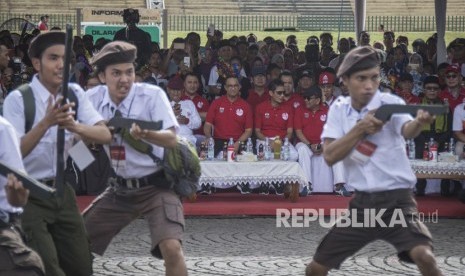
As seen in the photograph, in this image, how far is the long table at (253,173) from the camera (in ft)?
49.1

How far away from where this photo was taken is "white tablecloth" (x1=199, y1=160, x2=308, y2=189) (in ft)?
49.1

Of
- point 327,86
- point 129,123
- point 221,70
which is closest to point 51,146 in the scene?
point 129,123

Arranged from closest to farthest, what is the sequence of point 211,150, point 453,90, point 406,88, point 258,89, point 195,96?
1. point 211,150
2. point 453,90
3. point 195,96
4. point 406,88
5. point 258,89

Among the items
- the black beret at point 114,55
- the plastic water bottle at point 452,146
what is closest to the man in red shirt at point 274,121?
the plastic water bottle at point 452,146

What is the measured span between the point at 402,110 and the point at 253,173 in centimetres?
809

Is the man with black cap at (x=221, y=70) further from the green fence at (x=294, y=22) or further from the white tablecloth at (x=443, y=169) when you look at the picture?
the green fence at (x=294, y=22)

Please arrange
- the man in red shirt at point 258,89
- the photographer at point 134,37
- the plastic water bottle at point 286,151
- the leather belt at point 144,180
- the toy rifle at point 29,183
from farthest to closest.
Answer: the photographer at point 134,37
the man in red shirt at point 258,89
the plastic water bottle at point 286,151
the leather belt at point 144,180
the toy rifle at point 29,183

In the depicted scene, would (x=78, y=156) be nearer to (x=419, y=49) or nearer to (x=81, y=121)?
(x=81, y=121)

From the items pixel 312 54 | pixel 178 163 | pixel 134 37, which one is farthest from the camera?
pixel 312 54

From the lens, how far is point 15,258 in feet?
20.8

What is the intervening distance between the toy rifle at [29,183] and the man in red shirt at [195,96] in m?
9.85

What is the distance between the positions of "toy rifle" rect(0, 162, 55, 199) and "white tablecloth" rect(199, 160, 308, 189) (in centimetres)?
853

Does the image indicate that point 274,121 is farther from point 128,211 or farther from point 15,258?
point 15,258

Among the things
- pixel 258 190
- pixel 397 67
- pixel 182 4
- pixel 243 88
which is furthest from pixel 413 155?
pixel 182 4
